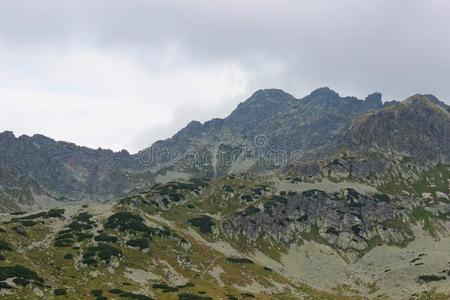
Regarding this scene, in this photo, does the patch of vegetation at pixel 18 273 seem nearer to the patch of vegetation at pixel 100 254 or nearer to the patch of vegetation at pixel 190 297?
the patch of vegetation at pixel 100 254

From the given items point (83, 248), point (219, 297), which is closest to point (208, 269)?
point (219, 297)

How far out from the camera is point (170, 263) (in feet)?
645

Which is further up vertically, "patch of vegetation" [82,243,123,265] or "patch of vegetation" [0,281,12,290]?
"patch of vegetation" [82,243,123,265]

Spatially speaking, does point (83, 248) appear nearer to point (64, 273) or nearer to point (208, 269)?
point (64, 273)

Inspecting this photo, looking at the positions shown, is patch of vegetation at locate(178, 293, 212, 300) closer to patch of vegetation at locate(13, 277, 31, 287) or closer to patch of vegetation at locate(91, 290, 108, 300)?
patch of vegetation at locate(91, 290, 108, 300)

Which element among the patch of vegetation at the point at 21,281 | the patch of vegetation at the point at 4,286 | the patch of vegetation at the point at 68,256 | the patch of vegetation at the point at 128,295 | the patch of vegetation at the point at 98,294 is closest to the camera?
the patch of vegetation at the point at 4,286

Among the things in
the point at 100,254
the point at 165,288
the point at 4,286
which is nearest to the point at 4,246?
the point at 4,286

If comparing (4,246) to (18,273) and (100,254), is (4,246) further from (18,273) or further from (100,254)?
(100,254)

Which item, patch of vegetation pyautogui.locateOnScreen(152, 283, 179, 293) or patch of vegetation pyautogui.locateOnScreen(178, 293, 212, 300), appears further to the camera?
patch of vegetation pyautogui.locateOnScreen(152, 283, 179, 293)

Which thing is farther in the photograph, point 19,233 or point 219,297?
point 19,233

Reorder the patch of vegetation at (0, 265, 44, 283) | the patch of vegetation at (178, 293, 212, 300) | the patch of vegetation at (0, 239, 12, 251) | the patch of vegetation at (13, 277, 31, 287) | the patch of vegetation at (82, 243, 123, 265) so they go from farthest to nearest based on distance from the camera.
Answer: the patch of vegetation at (82, 243, 123, 265) → the patch of vegetation at (0, 239, 12, 251) → the patch of vegetation at (178, 293, 212, 300) → the patch of vegetation at (0, 265, 44, 283) → the patch of vegetation at (13, 277, 31, 287)

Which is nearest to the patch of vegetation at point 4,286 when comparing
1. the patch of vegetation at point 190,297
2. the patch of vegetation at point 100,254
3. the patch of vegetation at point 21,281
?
the patch of vegetation at point 21,281

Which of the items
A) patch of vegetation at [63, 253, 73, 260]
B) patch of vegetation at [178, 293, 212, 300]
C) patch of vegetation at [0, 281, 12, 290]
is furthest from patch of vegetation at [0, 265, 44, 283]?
Answer: patch of vegetation at [178, 293, 212, 300]

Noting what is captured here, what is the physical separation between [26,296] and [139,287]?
36921mm
